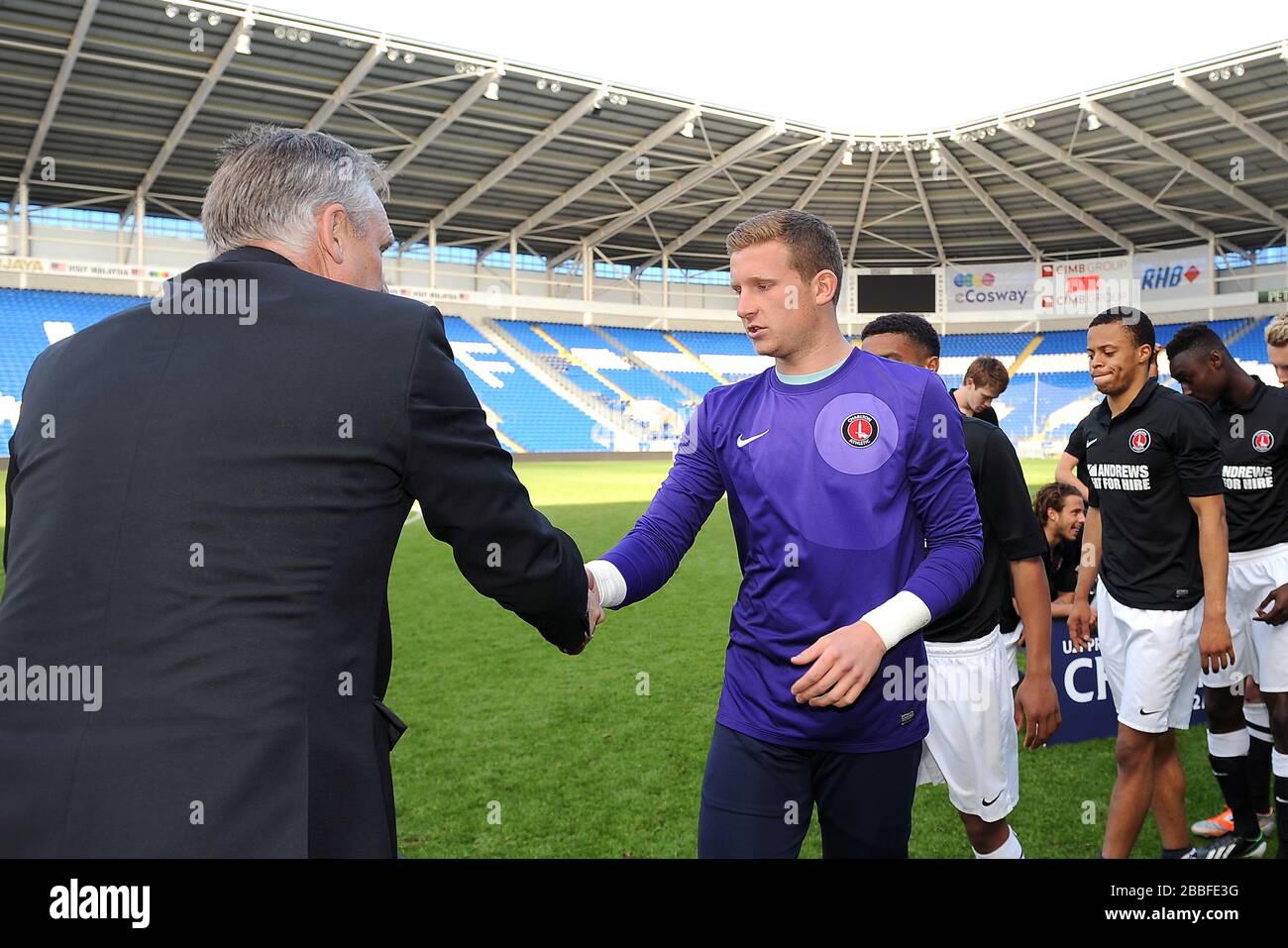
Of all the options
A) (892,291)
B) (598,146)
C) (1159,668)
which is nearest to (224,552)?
(1159,668)

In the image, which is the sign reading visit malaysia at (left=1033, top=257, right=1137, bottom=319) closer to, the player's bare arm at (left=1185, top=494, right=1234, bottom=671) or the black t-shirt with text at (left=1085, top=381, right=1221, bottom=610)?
the black t-shirt with text at (left=1085, top=381, right=1221, bottom=610)

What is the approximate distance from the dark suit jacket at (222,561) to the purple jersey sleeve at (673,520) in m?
0.92

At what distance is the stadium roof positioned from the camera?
2409 cm

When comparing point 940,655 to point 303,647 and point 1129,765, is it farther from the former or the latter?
point 303,647

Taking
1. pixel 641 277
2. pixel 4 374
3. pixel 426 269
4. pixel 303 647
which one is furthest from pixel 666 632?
pixel 641 277

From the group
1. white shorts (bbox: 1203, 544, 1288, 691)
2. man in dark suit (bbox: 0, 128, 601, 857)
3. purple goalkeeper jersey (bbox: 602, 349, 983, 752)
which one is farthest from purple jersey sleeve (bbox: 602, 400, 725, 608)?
white shorts (bbox: 1203, 544, 1288, 691)

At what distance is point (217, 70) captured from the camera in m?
24.0

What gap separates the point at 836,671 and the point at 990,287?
46.4 metres

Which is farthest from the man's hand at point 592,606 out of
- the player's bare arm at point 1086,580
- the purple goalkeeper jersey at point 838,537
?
the player's bare arm at point 1086,580

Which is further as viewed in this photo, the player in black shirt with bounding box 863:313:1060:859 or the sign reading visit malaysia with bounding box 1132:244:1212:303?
the sign reading visit malaysia with bounding box 1132:244:1212:303

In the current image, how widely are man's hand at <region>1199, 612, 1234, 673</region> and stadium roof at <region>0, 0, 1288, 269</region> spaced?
24.3 meters

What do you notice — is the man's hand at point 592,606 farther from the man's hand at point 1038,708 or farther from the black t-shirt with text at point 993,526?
the man's hand at point 1038,708

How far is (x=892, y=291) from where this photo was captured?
44.4 meters

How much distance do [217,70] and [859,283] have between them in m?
28.8
